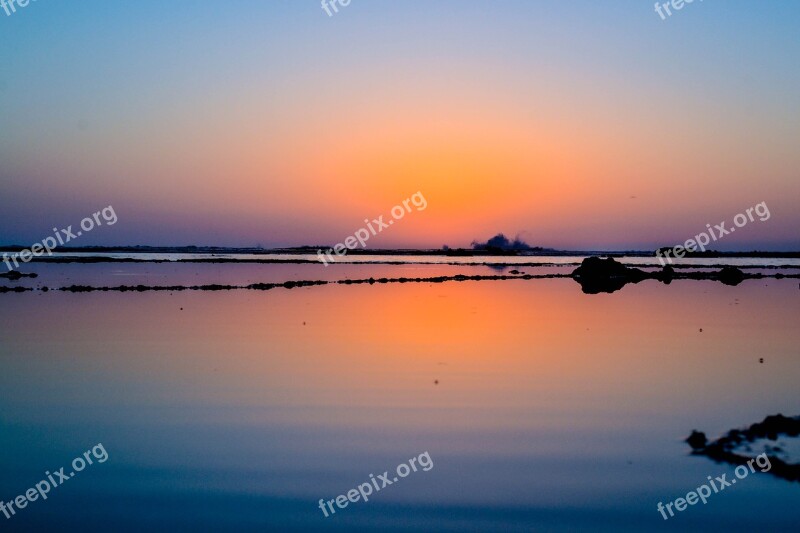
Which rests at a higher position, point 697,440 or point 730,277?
point 730,277

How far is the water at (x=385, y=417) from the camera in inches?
294

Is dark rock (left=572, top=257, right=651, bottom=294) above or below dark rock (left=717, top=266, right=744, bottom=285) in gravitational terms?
above

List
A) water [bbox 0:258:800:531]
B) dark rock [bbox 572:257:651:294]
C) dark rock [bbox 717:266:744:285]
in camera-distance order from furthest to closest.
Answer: dark rock [bbox 572:257:651:294] → dark rock [bbox 717:266:744:285] → water [bbox 0:258:800:531]

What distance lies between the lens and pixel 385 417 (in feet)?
35.5

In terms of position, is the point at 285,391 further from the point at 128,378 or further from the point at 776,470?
the point at 776,470

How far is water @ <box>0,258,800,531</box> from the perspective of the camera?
746 centimetres

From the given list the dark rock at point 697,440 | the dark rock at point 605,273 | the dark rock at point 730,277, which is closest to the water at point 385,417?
the dark rock at point 697,440

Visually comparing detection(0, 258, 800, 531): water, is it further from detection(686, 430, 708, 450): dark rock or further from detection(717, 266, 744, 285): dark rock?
detection(717, 266, 744, 285): dark rock

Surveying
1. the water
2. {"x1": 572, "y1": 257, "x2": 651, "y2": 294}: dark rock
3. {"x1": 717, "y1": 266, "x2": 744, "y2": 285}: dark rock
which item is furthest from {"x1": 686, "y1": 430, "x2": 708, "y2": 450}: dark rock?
{"x1": 717, "y1": 266, "x2": 744, "y2": 285}: dark rock

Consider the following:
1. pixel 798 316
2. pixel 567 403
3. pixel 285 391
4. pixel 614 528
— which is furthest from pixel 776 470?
pixel 798 316

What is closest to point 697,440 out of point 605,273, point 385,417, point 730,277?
point 385,417

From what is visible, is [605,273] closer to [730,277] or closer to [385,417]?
[730,277]

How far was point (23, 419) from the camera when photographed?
10609 millimetres

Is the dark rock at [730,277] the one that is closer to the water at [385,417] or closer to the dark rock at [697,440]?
the water at [385,417]
